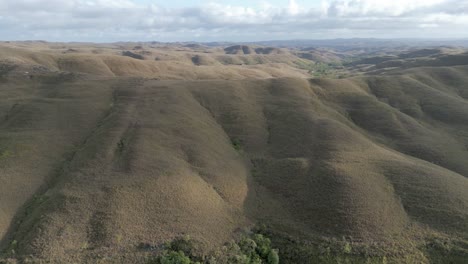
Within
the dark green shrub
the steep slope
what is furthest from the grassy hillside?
the dark green shrub

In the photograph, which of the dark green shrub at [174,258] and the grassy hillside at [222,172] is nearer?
the dark green shrub at [174,258]

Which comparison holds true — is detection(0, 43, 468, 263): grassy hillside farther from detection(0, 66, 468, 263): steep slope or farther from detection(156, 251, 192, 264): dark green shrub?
detection(156, 251, 192, 264): dark green shrub

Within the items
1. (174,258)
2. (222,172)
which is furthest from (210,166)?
(174,258)

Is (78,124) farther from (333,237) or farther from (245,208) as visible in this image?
(333,237)

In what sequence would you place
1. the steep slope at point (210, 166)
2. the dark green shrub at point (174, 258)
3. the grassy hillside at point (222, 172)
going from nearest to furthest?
the dark green shrub at point (174, 258), the grassy hillside at point (222, 172), the steep slope at point (210, 166)

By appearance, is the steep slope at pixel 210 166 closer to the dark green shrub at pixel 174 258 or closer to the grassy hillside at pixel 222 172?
the grassy hillside at pixel 222 172

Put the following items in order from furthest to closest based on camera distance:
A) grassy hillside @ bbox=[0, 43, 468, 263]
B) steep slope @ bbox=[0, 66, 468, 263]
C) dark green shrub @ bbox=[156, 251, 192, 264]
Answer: steep slope @ bbox=[0, 66, 468, 263] < grassy hillside @ bbox=[0, 43, 468, 263] < dark green shrub @ bbox=[156, 251, 192, 264]

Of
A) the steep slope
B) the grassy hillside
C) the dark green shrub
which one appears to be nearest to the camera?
the dark green shrub

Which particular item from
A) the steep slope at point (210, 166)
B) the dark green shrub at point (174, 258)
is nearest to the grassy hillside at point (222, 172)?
the steep slope at point (210, 166)
